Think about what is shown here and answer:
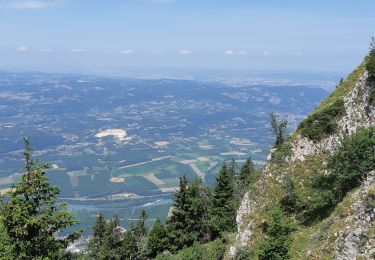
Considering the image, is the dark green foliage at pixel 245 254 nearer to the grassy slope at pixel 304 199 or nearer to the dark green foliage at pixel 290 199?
the grassy slope at pixel 304 199

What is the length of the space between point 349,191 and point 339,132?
9.36m

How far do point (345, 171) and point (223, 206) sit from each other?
2743 centimetres

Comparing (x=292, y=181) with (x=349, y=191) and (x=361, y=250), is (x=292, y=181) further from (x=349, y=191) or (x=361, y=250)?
(x=361, y=250)

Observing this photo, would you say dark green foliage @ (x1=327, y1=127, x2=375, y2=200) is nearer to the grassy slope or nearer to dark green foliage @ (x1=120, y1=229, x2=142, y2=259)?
the grassy slope

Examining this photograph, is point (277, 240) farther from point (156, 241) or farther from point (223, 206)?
point (156, 241)

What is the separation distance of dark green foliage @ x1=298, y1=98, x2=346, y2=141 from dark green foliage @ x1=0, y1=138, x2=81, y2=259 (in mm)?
26220

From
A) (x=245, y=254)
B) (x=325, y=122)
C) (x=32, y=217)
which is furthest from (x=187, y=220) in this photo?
(x=32, y=217)

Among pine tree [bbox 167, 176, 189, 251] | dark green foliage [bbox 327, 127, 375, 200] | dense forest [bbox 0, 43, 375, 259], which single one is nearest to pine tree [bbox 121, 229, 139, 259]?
dense forest [bbox 0, 43, 375, 259]

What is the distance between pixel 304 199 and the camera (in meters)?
35.4

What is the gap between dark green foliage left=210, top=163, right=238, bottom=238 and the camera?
5128 centimetres

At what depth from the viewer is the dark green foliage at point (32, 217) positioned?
18.8 meters

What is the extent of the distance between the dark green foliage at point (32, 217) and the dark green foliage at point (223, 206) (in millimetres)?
32662

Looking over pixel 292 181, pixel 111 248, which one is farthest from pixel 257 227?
pixel 111 248

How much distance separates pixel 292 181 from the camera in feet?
119
